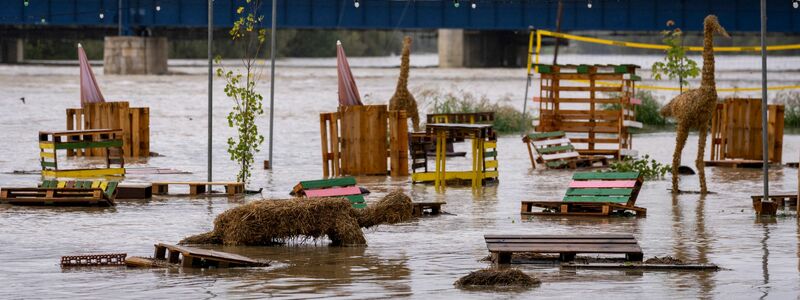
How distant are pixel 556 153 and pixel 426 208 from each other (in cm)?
891

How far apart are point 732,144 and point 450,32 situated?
316ft

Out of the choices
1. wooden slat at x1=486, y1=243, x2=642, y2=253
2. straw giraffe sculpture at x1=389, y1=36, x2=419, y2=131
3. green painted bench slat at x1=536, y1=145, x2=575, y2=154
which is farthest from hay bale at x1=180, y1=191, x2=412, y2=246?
straw giraffe sculpture at x1=389, y1=36, x2=419, y2=131

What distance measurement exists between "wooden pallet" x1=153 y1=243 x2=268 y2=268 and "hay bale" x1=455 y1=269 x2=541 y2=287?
2.29 meters

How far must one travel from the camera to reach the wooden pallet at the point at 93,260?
15.6 metres

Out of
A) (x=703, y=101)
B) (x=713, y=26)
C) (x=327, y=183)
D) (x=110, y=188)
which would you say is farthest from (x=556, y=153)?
(x=110, y=188)

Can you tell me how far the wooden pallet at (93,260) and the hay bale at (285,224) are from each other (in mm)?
1540

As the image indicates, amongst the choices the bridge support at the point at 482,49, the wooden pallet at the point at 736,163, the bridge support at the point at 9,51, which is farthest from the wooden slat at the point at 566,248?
the bridge support at the point at 9,51

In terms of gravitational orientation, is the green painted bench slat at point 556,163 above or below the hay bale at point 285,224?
above

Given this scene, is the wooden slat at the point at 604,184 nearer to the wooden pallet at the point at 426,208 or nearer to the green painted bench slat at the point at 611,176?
the green painted bench slat at the point at 611,176

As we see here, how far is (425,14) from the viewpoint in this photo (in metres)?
98.2

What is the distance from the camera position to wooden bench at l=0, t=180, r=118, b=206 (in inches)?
838

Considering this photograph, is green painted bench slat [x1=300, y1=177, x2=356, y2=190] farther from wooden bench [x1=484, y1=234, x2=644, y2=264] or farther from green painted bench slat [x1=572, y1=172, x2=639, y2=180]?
wooden bench [x1=484, y1=234, x2=644, y2=264]

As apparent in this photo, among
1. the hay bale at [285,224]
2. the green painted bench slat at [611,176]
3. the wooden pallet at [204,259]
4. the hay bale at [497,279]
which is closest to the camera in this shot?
the hay bale at [497,279]

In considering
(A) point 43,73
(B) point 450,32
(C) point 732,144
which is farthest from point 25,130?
(B) point 450,32
